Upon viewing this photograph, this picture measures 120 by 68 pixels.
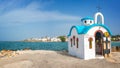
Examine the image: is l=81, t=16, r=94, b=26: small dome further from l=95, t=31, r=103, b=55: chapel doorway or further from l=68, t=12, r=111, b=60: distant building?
l=95, t=31, r=103, b=55: chapel doorway

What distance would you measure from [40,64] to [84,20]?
10.2 metres

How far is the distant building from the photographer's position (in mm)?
22453

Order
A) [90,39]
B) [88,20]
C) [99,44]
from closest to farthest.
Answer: [90,39] < [99,44] < [88,20]

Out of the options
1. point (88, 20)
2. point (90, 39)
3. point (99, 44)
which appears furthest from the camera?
point (88, 20)

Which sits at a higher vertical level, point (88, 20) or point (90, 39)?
point (88, 20)

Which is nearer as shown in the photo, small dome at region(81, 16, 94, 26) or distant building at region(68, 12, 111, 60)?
distant building at region(68, 12, 111, 60)

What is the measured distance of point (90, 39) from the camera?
22.6 metres

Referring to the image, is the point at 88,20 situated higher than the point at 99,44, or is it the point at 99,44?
the point at 88,20

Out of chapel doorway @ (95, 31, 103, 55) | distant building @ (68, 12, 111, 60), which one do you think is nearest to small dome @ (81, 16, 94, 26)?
distant building @ (68, 12, 111, 60)

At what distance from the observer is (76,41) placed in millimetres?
24812

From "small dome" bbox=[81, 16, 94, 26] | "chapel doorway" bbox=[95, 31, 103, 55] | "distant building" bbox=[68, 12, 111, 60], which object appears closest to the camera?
"distant building" bbox=[68, 12, 111, 60]

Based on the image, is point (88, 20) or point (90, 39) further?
point (88, 20)

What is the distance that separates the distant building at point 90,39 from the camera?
22.5 m

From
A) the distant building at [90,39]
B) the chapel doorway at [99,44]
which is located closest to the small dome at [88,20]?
the distant building at [90,39]
